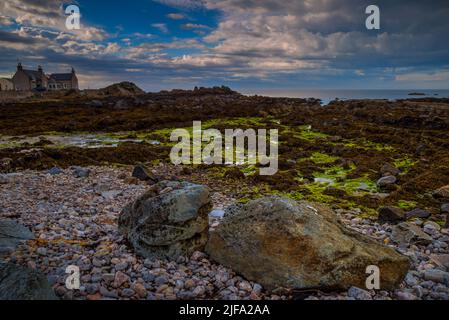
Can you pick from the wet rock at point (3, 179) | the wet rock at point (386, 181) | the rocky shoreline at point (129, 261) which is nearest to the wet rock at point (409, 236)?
the rocky shoreline at point (129, 261)

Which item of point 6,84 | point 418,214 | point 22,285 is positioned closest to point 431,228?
point 418,214

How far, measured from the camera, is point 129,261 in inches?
246

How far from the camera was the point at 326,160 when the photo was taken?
17.0 m

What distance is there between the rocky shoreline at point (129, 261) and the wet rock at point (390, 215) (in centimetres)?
18

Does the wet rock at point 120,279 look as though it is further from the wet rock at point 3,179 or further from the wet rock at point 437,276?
the wet rock at point 3,179

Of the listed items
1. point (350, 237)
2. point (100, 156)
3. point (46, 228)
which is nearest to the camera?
point (350, 237)

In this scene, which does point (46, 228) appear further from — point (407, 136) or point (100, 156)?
point (407, 136)

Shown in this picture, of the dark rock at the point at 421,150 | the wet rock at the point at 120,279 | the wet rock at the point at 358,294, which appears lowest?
the wet rock at the point at 358,294

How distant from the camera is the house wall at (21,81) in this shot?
93875mm

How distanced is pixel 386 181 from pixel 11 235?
39.0 feet

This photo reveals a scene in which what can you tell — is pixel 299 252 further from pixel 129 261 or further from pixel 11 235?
pixel 11 235

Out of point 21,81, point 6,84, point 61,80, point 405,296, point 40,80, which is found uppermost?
point 61,80
